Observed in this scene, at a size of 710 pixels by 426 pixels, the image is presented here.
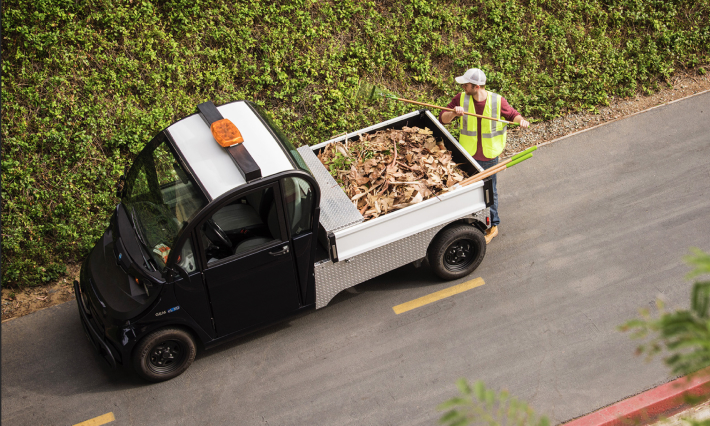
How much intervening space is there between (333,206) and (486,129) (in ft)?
6.93

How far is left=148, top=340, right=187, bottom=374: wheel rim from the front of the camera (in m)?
5.88

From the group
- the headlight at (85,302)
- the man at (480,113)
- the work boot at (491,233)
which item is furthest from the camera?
the work boot at (491,233)

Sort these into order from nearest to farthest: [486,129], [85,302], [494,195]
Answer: [85,302]
[486,129]
[494,195]

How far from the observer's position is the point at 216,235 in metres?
5.46

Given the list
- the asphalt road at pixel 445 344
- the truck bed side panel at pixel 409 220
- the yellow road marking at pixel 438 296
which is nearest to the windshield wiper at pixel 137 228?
the asphalt road at pixel 445 344

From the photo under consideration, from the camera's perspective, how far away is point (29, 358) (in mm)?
6379

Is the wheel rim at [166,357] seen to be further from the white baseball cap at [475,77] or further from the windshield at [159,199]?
the white baseball cap at [475,77]

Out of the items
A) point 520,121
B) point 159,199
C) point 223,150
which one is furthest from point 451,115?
point 159,199

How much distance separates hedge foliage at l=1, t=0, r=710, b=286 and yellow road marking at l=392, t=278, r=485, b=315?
3.23m

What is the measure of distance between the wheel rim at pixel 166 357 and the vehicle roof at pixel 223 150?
5.66 ft

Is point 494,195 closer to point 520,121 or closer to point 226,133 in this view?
point 520,121

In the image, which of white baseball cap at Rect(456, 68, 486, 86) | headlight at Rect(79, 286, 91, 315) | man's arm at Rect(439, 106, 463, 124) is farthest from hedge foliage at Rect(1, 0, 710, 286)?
white baseball cap at Rect(456, 68, 486, 86)

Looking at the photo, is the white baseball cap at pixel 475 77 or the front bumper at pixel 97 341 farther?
the white baseball cap at pixel 475 77

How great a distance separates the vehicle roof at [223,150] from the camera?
5242mm
